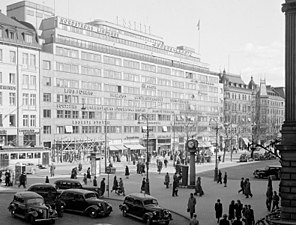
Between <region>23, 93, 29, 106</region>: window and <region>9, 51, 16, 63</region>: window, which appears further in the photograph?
<region>23, 93, 29, 106</region>: window

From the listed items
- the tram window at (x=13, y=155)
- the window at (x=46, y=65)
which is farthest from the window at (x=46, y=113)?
the tram window at (x=13, y=155)

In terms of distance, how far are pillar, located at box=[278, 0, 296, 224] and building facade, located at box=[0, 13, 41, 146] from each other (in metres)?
49.9

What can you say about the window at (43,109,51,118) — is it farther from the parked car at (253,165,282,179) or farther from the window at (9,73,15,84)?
the parked car at (253,165,282,179)

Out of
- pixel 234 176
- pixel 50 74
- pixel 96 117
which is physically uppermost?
pixel 50 74

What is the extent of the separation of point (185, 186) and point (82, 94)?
40695 millimetres

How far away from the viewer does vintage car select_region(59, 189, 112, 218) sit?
2670 cm

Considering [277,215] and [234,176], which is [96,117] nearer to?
[234,176]

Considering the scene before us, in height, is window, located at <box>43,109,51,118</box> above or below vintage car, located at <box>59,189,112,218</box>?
above

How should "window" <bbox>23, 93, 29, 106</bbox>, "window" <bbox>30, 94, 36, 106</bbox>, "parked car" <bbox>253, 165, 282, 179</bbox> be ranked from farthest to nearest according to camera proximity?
"window" <bbox>30, 94, 36, 106</bbox> < "window" <bbox>23, 93, 29, 106</bbox> < "parked car" <bbox>253, 165, 282, 179</bbox>

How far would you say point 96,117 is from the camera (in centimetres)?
7956

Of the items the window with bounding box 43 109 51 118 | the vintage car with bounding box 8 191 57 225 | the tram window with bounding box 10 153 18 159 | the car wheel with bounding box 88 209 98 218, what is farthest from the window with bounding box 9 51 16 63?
the car wheel with bounding box 88 209 98 218

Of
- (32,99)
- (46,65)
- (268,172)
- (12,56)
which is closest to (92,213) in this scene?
(268,172)

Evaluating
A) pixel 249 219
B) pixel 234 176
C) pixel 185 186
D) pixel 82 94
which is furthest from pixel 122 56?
pixel 249 219

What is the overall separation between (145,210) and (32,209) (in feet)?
20.3
